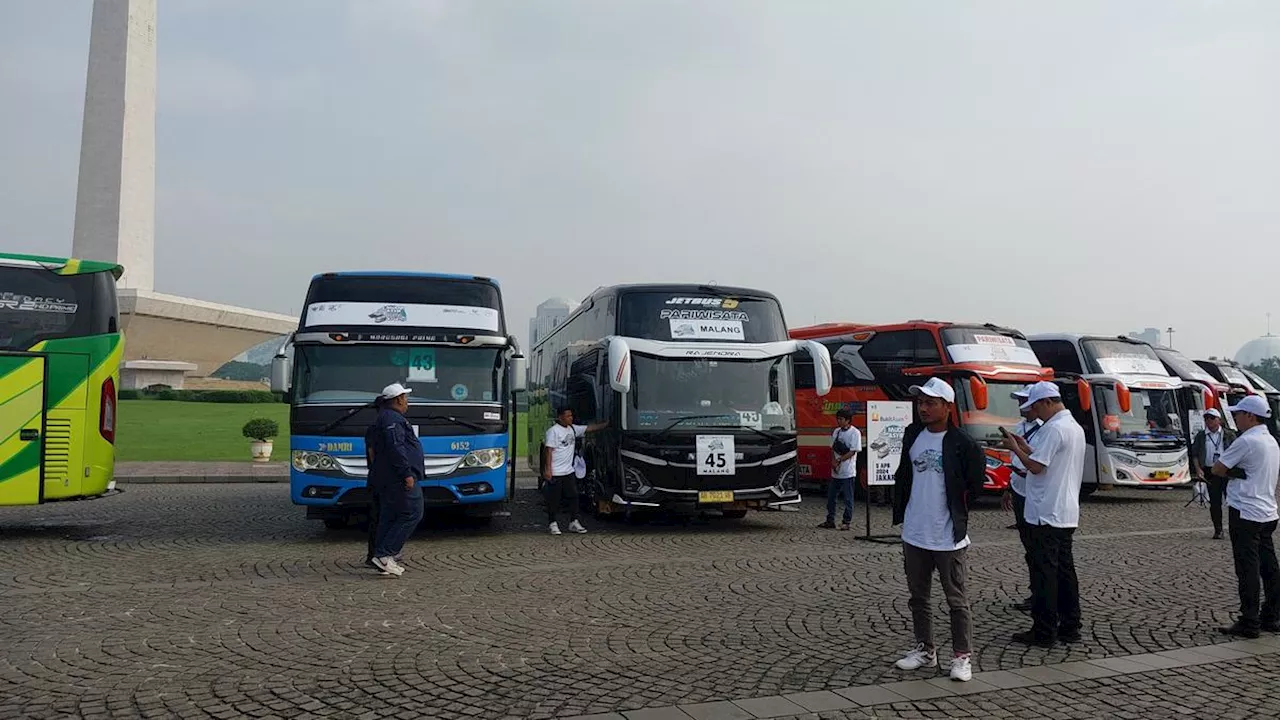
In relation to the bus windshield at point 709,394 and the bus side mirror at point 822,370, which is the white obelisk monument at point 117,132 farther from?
the bus side mirror at point 822,370

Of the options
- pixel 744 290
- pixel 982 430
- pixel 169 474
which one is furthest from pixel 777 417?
pixel 169 474

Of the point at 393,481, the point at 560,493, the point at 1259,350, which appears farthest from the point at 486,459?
the point at 1259,350

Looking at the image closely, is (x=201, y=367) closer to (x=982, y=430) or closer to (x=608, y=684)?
(x=982, y=430)

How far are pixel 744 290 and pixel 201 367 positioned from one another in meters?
47.2

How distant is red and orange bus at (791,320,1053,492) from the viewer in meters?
15.6

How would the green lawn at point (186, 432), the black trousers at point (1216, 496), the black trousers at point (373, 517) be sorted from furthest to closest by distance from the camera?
the green lawn at point (186, 432), the black trousers at point (1216, 496), the black trousers at point (373, 517)

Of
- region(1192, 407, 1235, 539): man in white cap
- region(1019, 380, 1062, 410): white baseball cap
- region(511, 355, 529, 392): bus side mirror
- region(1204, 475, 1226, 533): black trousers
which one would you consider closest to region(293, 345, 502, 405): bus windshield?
region(511, 355, 529, 392): bus side mirror

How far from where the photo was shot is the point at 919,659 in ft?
18.4

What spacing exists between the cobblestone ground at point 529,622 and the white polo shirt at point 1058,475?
845 millimetres

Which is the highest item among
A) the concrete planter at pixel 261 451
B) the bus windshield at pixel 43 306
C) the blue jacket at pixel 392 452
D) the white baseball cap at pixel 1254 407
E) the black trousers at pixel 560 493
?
the bus windshield at pixel 43 306

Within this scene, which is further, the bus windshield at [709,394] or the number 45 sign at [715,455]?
the bus windshield at [709,394]

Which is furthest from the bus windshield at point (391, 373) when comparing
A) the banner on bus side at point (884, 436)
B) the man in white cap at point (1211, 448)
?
the man in white cap at point (1211, 448)

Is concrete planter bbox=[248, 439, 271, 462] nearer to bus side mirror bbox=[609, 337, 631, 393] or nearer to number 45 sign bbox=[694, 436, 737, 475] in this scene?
bus side mirror bbox=[609, 337, 631, 393]

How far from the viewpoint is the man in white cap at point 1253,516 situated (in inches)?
258
